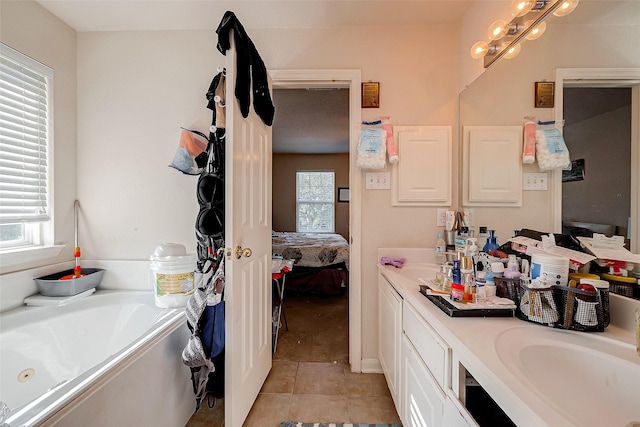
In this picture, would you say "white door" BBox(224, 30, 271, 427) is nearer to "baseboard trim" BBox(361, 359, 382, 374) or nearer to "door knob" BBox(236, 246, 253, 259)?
"door knob" BBox(236, 246, 253, 259)

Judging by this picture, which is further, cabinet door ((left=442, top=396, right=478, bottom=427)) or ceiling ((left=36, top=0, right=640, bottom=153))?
ceiling ((left=36, top=0, right=640, bottom=153))

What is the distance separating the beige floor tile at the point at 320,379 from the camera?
1.63 meters

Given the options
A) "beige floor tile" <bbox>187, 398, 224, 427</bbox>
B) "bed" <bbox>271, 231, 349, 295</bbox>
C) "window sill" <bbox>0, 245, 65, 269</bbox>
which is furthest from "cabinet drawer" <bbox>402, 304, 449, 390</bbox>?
"window sill" <bbox>0, 245, 65, 269</bbox>

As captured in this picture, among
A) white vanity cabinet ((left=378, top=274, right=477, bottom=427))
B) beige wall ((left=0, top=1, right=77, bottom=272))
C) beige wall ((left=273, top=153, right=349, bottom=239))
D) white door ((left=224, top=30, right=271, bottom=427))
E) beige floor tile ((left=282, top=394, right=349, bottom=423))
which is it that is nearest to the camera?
white vanity cabinet ((left=378, top=274, right=477, bottom=427))

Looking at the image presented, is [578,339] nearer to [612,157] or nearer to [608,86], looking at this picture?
[612,157]

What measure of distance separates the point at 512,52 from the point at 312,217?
5.22 meters

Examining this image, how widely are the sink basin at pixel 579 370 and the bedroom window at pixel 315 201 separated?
18.0ft

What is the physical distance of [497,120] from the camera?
1.41 metres

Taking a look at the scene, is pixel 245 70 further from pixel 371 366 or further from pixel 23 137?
pixel 371 366

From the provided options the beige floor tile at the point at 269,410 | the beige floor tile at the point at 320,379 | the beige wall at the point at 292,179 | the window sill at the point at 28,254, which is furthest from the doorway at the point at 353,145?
the beige wall at the point at 292,179

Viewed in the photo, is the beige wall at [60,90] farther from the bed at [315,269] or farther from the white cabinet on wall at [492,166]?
the white cabinet on wall at [492,166]

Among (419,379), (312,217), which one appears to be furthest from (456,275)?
(312,217)

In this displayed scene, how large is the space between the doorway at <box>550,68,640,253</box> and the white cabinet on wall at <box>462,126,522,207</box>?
263 mm

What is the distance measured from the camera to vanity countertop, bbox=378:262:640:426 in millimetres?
516
